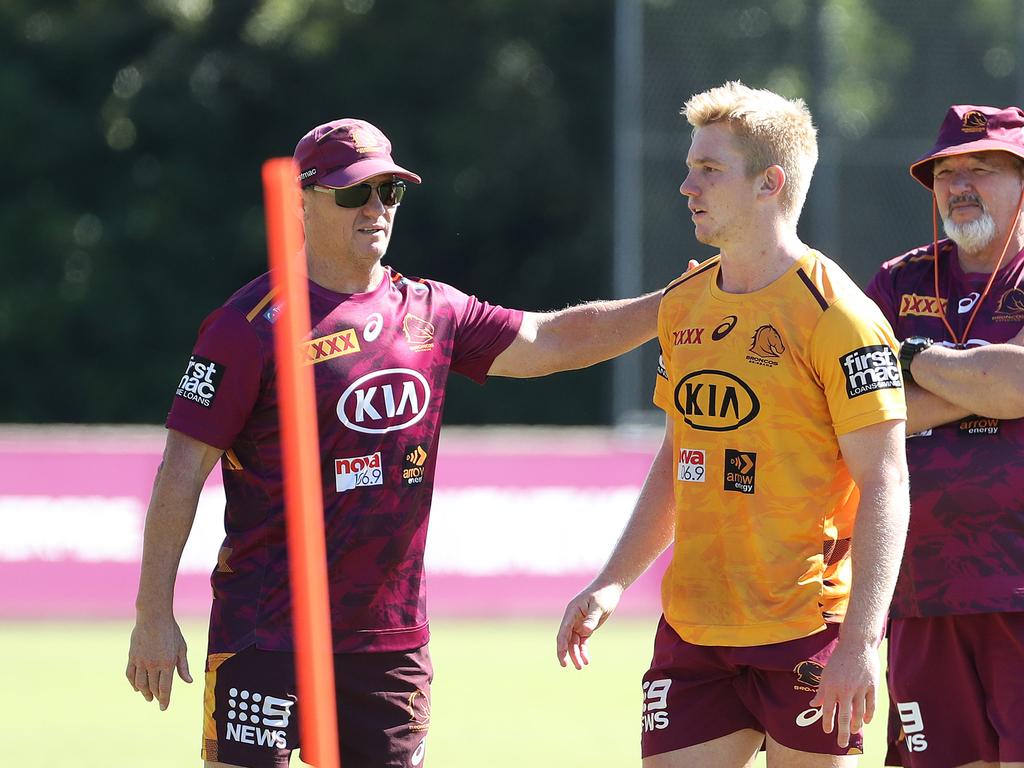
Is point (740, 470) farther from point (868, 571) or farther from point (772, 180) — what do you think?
point (772, 180)

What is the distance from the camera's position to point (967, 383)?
4.58 metres

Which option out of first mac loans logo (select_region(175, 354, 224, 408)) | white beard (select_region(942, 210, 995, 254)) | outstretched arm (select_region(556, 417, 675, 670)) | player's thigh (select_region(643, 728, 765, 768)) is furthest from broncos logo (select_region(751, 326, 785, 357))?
first mac loans logo (select_region(175, 354, 224, 408))

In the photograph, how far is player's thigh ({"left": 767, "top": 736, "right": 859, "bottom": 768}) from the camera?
4.28 metres

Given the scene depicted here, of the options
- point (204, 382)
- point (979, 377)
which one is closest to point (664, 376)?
point (979, 377)

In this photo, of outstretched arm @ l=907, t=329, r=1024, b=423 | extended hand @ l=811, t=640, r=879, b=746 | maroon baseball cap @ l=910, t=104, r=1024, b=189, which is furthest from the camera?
maroon baseball cap @ l=910, t=104, r=1024, b=189

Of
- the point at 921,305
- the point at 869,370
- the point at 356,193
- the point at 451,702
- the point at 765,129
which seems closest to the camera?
the point at 869,370

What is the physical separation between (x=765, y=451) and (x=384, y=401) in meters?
1.16

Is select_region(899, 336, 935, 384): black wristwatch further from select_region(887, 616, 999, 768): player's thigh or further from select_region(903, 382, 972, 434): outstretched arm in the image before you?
select_region(887, 616, 999, 768): player's thigh

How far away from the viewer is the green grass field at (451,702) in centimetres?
805

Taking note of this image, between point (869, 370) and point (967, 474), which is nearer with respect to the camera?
point (869, 370)

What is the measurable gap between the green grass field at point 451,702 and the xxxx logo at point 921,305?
136 inches

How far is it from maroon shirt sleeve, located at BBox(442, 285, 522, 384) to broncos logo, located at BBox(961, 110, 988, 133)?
57.4 inches

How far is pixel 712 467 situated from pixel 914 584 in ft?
2.75

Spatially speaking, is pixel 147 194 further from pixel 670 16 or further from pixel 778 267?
pixel 778 267
